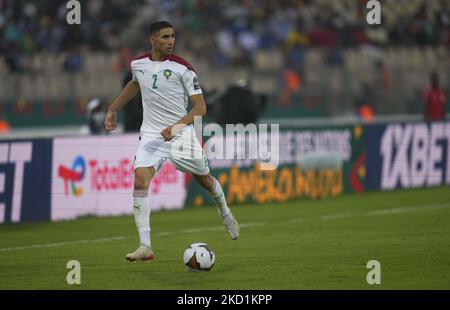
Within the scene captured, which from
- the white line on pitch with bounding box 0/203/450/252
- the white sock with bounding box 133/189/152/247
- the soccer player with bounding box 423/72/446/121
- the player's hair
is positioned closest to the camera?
the player's hair

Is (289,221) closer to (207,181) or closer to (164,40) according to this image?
(207,181)

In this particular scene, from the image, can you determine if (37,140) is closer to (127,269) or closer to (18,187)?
(18,187)

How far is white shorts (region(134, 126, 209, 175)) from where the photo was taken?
11.9 meters

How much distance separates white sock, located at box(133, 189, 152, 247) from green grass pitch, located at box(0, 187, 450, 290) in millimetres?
298

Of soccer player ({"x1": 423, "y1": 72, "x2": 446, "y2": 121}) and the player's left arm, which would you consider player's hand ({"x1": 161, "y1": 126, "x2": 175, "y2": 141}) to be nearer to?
the player's left arm

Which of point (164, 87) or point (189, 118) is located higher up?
point (164, 87)

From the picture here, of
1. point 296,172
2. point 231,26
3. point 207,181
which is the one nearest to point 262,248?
point 207,181

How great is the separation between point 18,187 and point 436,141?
356 inches

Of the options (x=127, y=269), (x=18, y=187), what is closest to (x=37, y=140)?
(x=18, y=187)

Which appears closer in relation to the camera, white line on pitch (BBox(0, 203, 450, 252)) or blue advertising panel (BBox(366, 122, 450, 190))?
white line on pitch (BBox(0, 203, 450, 252))

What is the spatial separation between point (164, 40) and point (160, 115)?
0.78 m

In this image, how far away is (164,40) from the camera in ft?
38.3

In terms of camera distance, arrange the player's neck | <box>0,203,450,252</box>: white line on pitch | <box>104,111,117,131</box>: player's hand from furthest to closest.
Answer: <box>0,203,450,252</box>: white line on pitch
<box>104,111,117,131</box>: player's hand
the player's neck

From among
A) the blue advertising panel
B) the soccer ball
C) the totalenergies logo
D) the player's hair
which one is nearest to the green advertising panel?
the blue advertising panel
